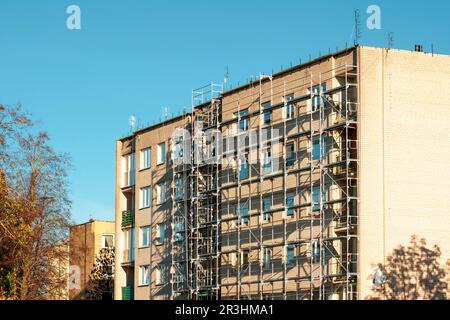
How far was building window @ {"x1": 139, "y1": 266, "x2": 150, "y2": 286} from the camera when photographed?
66250mm

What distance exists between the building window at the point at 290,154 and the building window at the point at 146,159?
16.4 meters

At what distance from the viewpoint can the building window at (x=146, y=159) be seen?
222 ft

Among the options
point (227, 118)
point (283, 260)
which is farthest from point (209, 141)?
point (283, 260)

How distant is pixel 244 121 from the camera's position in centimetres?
5738

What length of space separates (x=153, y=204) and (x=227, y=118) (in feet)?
33.6

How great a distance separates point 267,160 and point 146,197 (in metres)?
15.0

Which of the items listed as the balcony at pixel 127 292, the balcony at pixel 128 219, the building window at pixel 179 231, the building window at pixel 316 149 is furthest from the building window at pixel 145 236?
the building window at pixel 316 149

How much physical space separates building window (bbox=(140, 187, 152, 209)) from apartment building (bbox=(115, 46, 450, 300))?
4.66 metres

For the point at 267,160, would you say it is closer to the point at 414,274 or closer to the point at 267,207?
the point at 267,207

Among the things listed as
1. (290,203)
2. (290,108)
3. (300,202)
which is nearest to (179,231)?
(290,203)

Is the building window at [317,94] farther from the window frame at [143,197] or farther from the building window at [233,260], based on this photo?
the window frame at [143,197]
